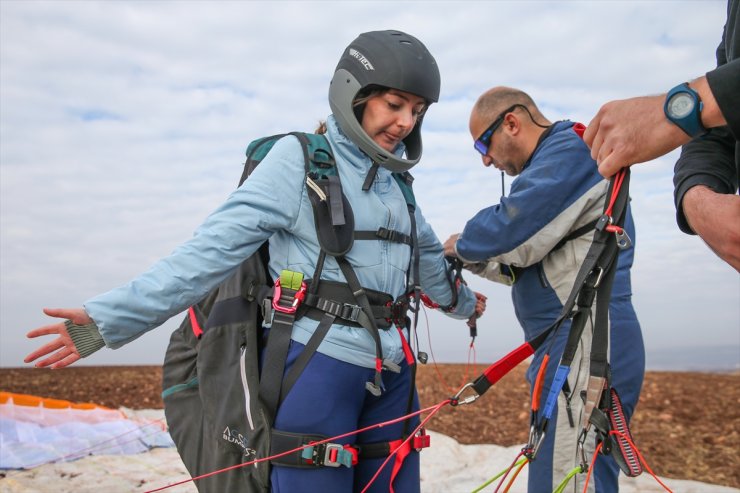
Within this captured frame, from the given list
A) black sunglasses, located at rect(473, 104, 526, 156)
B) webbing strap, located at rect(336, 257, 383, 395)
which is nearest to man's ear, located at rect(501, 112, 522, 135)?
black sunglasses, located at rect(473, 104, 526, 156)

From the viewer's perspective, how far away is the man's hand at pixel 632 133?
1628 mm

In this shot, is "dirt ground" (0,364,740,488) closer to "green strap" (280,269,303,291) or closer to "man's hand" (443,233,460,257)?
"man's hand" (443,233,460,257)

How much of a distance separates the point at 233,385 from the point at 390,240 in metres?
0.92

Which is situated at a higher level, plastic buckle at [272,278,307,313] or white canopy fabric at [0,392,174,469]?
plastic buckle at [272,278,307,313]

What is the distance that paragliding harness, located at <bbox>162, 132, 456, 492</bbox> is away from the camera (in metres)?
2.58

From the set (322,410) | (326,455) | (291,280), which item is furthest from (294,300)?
(326,455)

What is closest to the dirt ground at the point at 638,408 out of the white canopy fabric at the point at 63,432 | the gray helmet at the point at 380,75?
the white canopy fabric at the point at 63,432

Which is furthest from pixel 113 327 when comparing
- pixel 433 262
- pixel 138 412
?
pixel 138 412

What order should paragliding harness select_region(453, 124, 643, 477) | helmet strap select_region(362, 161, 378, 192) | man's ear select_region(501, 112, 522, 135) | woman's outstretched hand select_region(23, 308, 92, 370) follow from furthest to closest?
man's ear select_region(501, 112, 522, 135), helmet strap select_region(362, 161, 378, 192), woman's outstretched hand select_region(23, 308, 92, 370), paragliding harness select_region(453, 124, 643, 477)

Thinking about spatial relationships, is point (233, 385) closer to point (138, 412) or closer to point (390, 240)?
point (390, 240)

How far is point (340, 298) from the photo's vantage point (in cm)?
264

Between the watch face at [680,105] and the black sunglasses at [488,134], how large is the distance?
2.31 meters

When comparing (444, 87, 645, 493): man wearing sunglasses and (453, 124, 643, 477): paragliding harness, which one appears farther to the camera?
(444, 87, 645, 493): man wearing sunglasses

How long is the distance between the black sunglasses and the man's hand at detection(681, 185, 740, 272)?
2.12m
